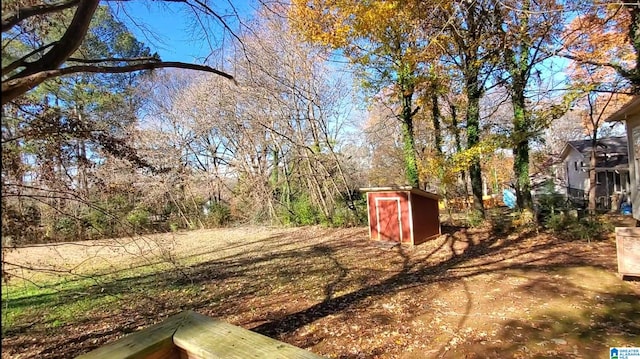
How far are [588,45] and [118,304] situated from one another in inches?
493

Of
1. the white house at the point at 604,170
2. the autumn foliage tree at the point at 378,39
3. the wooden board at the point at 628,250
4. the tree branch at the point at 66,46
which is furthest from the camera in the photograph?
the white house at the point at 604,170

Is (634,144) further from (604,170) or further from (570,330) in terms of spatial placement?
(604,170)

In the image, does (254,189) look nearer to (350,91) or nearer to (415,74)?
(350,91)

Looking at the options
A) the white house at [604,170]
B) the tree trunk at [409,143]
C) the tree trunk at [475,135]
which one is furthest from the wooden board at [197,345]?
the white house at [604,170]

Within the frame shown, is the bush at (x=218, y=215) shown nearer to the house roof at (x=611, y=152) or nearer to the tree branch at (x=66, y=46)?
the tree branch at (x=66, y=46)

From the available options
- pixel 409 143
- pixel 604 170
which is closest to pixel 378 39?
pixel 409 143

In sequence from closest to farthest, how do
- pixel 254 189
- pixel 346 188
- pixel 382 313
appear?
pixel 382 313 → pixel 346 188 → pixel 254 189

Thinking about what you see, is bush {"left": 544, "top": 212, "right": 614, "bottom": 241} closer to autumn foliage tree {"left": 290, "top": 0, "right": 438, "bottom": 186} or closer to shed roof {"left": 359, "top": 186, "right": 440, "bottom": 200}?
shed roof {"left": 359, "top": 186, "right": 440, "bottom": 200}

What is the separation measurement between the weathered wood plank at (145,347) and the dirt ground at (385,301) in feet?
6.58

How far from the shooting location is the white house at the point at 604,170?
48.4ft

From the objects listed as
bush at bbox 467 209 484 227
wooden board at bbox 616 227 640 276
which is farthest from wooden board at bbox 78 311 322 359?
bush at bbox 467 209 484 227

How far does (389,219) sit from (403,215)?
0.56 m

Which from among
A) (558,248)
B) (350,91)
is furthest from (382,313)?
(350,91)

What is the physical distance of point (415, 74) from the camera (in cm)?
1091
